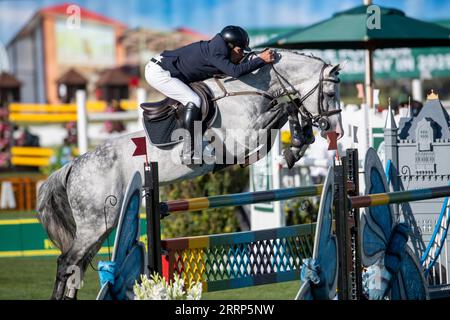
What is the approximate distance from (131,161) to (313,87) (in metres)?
1.15

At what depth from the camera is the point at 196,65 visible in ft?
17.7

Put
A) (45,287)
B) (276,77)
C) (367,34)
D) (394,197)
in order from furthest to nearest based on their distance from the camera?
(367,34)
(45,287)
(276,77)
(394,197)

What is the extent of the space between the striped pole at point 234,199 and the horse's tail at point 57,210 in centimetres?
125

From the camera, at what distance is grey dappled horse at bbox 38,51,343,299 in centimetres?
535

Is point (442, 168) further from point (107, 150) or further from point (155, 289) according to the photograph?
point (155, 289)

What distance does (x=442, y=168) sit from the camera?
563cm

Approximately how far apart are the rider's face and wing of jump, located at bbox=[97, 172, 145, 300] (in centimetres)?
178

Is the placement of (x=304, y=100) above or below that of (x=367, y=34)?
below

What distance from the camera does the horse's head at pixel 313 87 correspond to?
18.2ft

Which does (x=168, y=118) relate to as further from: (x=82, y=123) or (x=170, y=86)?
(x=82, y=123)

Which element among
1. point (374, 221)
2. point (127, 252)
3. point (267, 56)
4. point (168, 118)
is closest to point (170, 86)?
point (168, 118)

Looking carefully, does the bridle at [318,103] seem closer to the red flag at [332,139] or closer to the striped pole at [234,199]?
the striped pole at [234,199]

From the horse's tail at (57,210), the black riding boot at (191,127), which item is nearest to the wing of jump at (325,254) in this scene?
the black riding boot at (191,127)
